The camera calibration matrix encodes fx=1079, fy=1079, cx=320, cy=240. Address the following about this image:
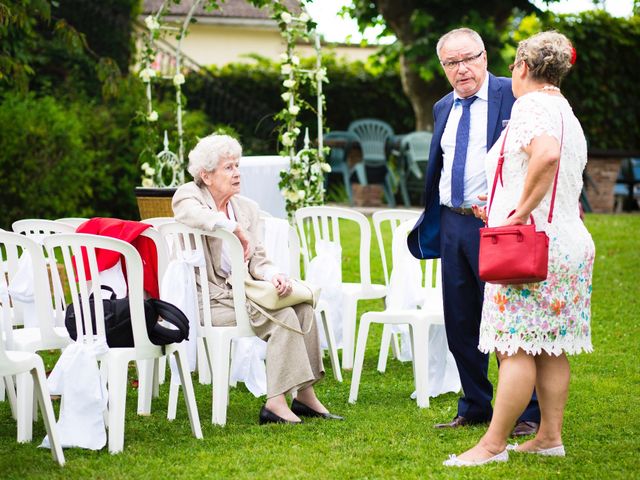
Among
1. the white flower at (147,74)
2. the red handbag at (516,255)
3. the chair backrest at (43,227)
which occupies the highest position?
the white flower at (147,74)

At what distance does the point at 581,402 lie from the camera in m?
5.78

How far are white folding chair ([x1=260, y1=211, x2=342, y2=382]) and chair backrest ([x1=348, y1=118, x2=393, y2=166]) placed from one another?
10231 mm

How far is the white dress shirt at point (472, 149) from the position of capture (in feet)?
16.5

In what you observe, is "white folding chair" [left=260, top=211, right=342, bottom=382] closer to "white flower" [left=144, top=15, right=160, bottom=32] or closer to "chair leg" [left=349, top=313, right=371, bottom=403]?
"chair leg" [left=349, top=313, right=371, bottom=403]

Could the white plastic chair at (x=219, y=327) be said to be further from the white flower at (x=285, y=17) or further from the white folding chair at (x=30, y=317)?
the white flower at (x=285, y=17)

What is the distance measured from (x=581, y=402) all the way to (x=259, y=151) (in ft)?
35.7

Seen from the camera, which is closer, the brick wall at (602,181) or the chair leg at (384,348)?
the chair leg at (384,348)

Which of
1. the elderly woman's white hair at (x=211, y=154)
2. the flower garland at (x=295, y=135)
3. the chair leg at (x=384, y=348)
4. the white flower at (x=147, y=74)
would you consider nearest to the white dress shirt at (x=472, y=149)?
the elderly woman's white hair at (x=211, y=154)

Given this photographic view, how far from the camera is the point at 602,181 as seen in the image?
17266 mm

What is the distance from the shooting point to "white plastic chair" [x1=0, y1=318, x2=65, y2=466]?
4.18 m

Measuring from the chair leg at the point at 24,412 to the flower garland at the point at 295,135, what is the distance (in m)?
3.80

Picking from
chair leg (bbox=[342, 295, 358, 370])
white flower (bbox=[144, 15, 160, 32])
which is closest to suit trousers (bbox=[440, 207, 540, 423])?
chair leg (bbox=[342, 295, 358, 370])

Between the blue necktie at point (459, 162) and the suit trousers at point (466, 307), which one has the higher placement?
the blue necktie at point (459, 162)

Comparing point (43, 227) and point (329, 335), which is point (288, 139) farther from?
point (43, 227)
